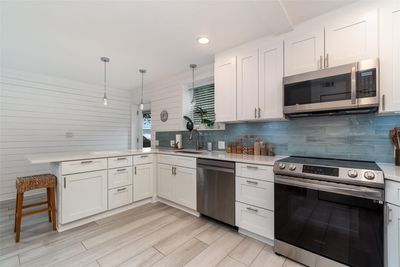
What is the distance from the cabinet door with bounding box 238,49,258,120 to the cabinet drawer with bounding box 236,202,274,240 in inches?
45.1

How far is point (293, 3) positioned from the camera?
5.98 feet

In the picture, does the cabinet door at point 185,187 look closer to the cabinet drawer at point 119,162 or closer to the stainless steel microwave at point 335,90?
the cabinet drawer at point 119,162

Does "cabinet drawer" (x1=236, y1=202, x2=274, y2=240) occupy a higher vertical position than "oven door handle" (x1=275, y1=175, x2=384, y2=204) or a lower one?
lower

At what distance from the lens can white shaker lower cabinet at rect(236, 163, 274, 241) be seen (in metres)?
2.00

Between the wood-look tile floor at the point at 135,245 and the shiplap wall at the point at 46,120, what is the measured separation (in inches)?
53.3

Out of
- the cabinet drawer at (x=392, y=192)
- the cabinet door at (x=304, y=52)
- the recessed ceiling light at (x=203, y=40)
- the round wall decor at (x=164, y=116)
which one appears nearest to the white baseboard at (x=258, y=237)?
the cabinet drawer at (x=392, y=192)

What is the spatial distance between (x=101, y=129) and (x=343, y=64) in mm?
4926

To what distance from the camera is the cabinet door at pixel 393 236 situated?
1350mm

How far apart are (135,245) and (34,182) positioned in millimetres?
1445

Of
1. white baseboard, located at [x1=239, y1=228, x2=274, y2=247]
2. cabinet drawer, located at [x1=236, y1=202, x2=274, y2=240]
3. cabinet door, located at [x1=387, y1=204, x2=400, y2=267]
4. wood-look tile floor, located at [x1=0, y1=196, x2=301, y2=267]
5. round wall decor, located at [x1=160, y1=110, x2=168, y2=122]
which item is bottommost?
wood-look tile floor, located at [x1=0, y1=196, x2=301, y2=267]

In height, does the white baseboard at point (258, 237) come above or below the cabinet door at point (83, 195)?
below

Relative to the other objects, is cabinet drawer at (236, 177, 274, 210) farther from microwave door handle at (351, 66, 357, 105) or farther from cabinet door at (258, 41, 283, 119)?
microwave door handle at (351, 66, 357, 105)

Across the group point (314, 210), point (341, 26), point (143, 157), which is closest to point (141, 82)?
point (143, 157)

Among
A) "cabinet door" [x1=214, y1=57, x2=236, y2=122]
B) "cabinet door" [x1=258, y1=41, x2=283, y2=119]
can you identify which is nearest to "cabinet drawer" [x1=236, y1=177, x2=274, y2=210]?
"cabinet door" [x1=258, y1=41, x2=283, y2=119]
